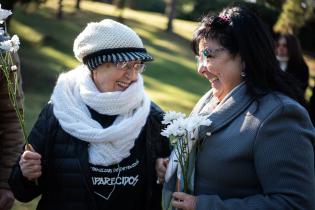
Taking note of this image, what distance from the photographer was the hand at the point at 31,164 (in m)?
2.80

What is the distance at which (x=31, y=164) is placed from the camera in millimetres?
2811

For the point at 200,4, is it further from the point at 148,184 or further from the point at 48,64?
the point at 148,184

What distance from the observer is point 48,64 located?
54.3 feet

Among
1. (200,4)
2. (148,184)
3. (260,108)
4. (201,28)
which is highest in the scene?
(201,28)

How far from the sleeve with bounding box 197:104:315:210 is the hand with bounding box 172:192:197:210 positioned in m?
0.19

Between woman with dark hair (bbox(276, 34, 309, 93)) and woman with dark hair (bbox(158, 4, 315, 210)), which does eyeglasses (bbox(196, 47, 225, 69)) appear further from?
woman with dark hair (bbox(276, 34, 309, 93))

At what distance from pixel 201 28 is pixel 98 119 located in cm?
85

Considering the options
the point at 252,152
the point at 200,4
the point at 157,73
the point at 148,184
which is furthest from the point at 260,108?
the point at 200,4

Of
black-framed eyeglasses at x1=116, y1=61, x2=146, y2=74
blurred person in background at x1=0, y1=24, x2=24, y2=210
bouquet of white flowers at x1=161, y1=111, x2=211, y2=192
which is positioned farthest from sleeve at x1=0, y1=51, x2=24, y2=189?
bouquet of white flowers at x1=161, y1=111, x2=211, y2=192

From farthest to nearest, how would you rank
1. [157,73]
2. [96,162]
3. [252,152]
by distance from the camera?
[157,73] < [96,162] < [252,152]

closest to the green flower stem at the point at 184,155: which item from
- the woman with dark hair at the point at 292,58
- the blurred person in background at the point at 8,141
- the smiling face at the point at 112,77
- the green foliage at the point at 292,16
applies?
the smiling face at the point at 112,77

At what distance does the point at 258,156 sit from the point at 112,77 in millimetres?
1047

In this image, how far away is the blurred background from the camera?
14.3 metres

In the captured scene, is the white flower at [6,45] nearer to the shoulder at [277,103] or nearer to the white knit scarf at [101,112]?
the white knit scarf at [101,112]
